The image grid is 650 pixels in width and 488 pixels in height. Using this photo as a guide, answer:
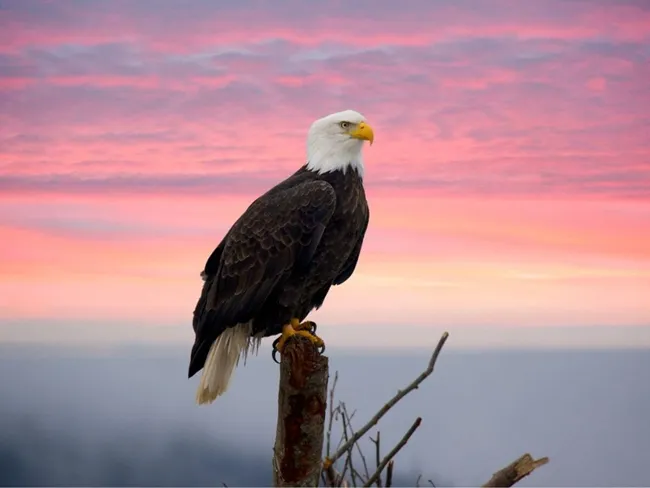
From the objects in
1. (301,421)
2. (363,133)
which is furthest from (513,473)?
(363,133)

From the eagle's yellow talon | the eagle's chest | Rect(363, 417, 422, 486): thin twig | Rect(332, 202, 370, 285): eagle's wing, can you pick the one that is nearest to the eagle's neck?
the eagle's chest

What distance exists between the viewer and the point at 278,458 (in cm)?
427

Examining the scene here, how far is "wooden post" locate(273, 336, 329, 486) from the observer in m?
4.20

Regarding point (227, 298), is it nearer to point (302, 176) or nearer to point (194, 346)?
point (194, 346)

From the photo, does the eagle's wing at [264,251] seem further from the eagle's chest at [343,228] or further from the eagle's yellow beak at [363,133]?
the eagle's yellow beak at [363,133]

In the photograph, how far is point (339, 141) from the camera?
18.5ft

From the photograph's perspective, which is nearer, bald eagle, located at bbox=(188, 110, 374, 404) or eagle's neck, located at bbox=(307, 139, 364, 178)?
bald eagle, located at bbox=(188, 110, 374, 404)

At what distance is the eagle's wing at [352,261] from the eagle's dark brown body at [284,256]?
0.01 meters

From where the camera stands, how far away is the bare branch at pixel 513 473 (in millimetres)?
3670

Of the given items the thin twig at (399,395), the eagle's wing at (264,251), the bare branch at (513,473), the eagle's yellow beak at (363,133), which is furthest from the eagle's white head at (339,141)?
the bare branch at (513,473)

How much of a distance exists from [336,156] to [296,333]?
1261 millimetres

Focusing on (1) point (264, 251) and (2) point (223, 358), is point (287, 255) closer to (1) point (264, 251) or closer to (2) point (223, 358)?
(1) point (264, 251)

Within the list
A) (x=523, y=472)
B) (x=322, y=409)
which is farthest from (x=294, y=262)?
(x=523, y=472)

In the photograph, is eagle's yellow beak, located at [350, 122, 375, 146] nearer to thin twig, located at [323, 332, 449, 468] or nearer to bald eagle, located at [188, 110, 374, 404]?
bald eagle, located at [188, 110, 374, 404]
